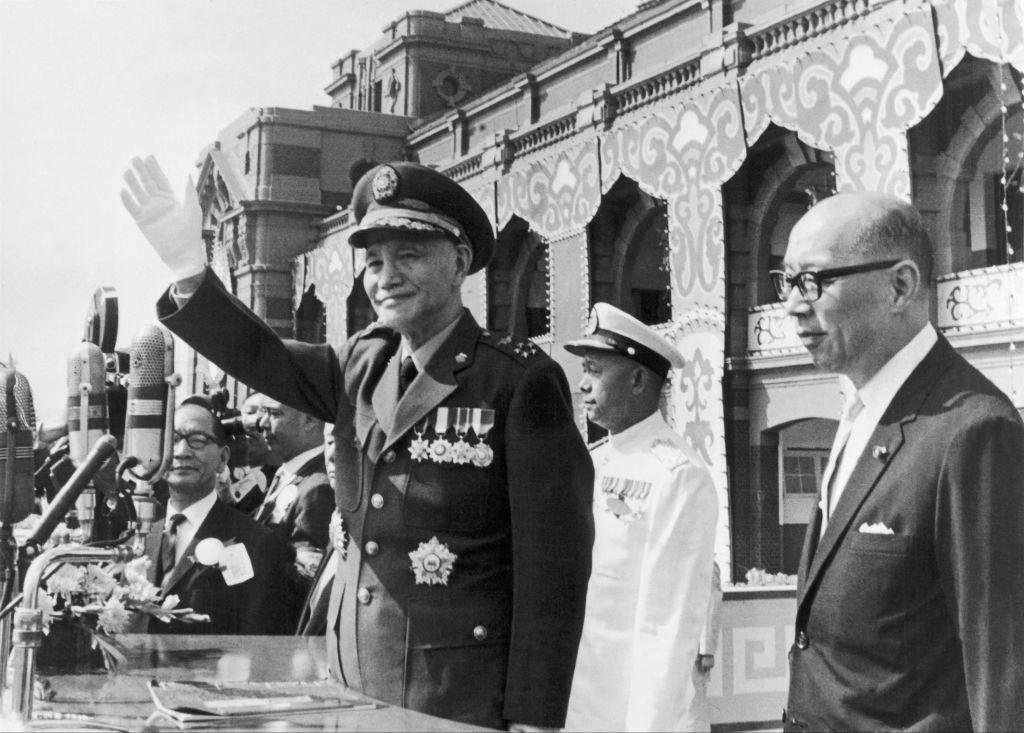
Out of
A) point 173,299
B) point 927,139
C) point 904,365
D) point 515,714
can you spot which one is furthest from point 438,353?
point 927,139

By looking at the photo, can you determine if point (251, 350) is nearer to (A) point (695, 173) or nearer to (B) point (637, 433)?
(B) point (637, 433)

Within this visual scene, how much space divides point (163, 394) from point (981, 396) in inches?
76.3

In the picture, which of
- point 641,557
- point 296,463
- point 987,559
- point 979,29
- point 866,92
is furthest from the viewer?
point 866,92

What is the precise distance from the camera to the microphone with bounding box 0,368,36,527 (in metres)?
2.83

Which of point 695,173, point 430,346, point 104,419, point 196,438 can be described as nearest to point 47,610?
point 430,346

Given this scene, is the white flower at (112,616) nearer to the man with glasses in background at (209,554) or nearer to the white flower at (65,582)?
the white flower at (65,582)

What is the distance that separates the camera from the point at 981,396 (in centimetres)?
178

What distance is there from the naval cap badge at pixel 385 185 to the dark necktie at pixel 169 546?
171 cm

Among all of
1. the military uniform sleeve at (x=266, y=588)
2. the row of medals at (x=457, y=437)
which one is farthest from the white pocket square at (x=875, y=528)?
the military uniform sleeve at (x=266, y=588)

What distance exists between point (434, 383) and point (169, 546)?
1.70m

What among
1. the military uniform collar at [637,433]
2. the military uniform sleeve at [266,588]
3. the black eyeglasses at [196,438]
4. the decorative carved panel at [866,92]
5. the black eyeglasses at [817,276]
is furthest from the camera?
the decorative carved panel at [866,92]

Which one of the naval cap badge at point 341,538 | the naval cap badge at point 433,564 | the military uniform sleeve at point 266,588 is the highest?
the naval cap badge at point 341,538

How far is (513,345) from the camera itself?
2188mm

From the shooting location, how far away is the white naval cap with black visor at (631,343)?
3533 millimetres
